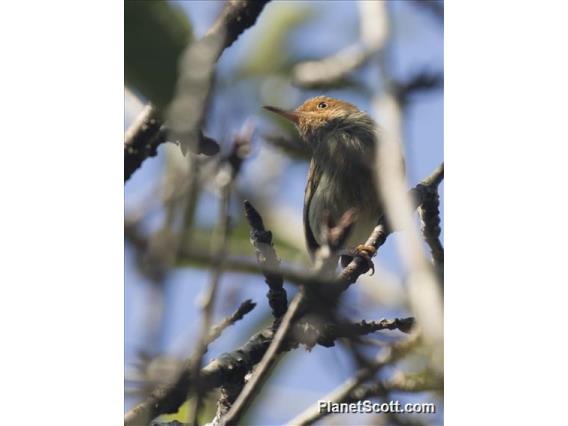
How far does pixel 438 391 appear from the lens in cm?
296

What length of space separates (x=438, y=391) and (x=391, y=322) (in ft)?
1.07

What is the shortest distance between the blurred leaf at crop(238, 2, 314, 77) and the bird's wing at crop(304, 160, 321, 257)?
2.12 feet

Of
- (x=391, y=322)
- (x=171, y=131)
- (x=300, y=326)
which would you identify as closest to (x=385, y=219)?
(x=391, y=322)

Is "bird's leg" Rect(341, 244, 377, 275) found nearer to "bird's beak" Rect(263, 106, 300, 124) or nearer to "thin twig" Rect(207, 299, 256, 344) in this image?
"thin twig" Rect(207, 299, 256, 344)

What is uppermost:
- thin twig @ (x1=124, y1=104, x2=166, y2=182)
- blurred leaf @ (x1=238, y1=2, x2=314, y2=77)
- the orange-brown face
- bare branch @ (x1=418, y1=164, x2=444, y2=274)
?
the orange-brown face

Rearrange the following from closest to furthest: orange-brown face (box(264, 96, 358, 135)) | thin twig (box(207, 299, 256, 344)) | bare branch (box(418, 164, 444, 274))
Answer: thin twig (box(207, 299, 256, 344)) < bare branch (box(418, 164, 444, 274)) < orange-brown face (box(264, 96, 358, 135))

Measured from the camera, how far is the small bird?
3.53 meters

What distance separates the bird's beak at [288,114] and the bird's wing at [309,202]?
188mm

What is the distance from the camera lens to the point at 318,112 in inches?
151

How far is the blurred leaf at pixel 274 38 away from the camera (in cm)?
303

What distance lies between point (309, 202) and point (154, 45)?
3.73ft

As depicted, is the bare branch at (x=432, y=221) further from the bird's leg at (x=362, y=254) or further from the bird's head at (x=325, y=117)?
the bird's head at (x=325, y=117)

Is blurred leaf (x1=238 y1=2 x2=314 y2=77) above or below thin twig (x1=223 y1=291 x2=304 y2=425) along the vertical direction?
above

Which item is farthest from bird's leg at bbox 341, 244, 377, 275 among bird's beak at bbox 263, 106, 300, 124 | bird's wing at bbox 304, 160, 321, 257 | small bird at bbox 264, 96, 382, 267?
bird's beak at bbox 263, 106, 300, 124
